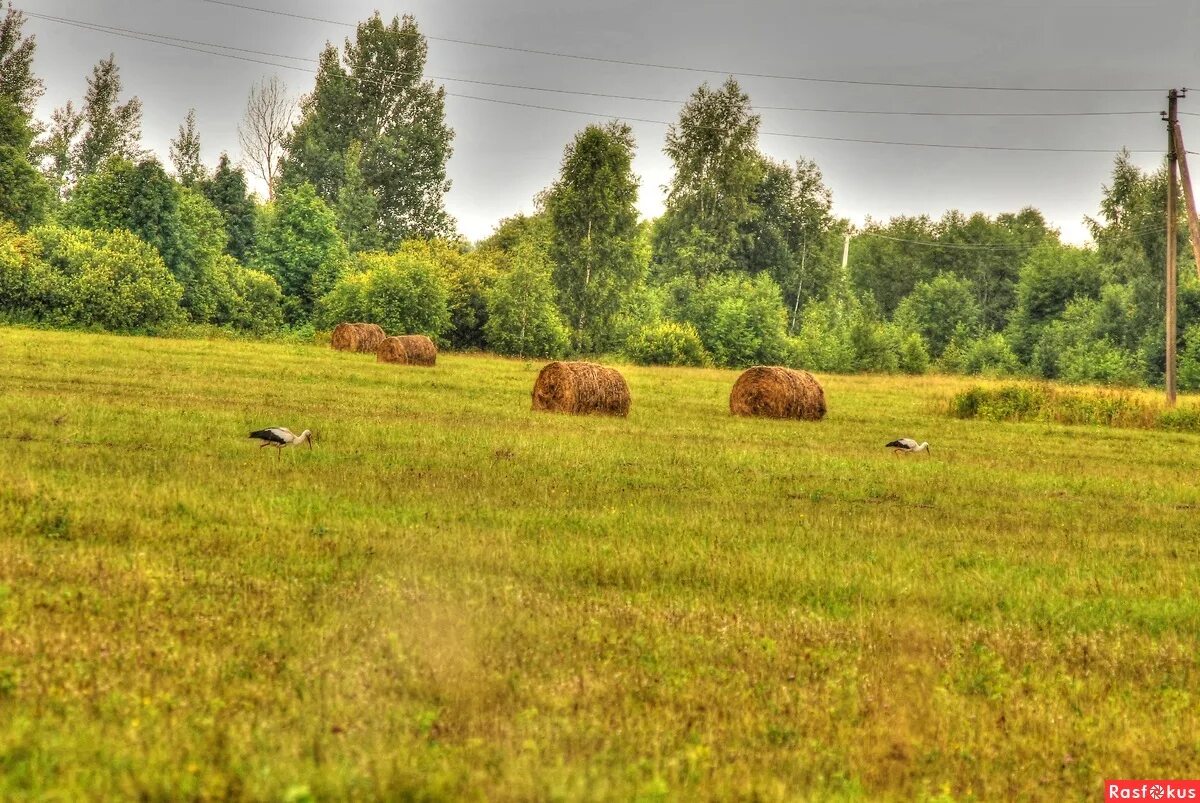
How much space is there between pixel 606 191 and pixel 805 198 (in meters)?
35.1

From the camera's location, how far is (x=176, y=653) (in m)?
7.59

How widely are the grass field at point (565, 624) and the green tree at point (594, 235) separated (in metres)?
62.1

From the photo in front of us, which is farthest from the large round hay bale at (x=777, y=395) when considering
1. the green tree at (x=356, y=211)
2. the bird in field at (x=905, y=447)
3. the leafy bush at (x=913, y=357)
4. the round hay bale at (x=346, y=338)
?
the green tree at (x=356, y=211)

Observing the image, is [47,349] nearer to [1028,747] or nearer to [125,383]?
[125,383]

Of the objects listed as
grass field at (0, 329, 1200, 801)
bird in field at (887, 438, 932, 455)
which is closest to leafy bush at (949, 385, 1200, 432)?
bird in field at (887, 438, 932, 455)

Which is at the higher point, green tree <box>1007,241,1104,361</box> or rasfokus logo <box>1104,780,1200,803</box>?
green tree <box>1007,241,1104,361</box>

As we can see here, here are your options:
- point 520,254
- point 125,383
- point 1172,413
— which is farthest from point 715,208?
point 125,383

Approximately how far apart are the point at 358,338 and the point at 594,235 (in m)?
27.3

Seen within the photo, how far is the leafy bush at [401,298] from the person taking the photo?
7069 cm

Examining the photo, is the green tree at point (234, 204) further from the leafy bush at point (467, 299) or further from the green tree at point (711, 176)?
the green tree at point (711, 176)

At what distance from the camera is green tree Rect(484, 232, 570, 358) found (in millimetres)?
74562

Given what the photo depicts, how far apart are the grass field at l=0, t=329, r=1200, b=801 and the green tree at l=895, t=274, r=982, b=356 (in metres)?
100

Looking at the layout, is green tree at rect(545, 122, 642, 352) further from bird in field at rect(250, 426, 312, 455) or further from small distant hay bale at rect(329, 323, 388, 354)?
bird in field at rect(250, 426, 312, 455)

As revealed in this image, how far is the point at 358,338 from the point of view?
57.1m
